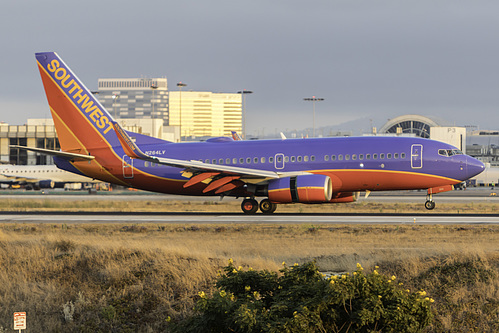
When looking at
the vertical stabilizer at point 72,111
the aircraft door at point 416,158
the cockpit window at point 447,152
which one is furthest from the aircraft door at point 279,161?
the vertical stabilizer at point 72,111

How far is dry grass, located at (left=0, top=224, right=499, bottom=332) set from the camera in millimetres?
16297

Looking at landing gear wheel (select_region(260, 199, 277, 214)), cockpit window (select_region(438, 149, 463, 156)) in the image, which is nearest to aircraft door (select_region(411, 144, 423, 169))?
cockpit window (select_region(438, 149, 463, 156))

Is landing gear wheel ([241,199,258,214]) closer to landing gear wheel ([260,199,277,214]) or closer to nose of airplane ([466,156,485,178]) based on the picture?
landing gear wheel ([260,199,277,214])

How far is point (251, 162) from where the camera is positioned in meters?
41.5

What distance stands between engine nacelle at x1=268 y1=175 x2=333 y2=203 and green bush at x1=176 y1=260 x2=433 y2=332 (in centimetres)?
2622

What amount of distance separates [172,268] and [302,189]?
771 inches

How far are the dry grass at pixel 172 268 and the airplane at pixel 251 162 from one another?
34.1ft

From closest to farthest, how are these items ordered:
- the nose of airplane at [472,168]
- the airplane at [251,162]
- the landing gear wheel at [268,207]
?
the airplane at [251,162] < the nose of airplane at [472,168] < the landing gear wheel at [268,207]

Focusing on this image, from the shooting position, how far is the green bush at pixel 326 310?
34.4ft

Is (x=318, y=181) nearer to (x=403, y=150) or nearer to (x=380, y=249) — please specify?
(x=403, y=150)

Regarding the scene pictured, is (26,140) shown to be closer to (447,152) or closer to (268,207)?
(268,207)

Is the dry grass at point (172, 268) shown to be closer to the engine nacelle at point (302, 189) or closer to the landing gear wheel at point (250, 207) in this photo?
the engine nacelle at point (302, 189)

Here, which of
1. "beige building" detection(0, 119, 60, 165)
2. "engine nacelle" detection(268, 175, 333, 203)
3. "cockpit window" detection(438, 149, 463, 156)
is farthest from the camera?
"beige building" detection(0, 119, 60, 165)

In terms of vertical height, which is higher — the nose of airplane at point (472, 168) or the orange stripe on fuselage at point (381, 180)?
the nose of airplane at point (472, 168)
